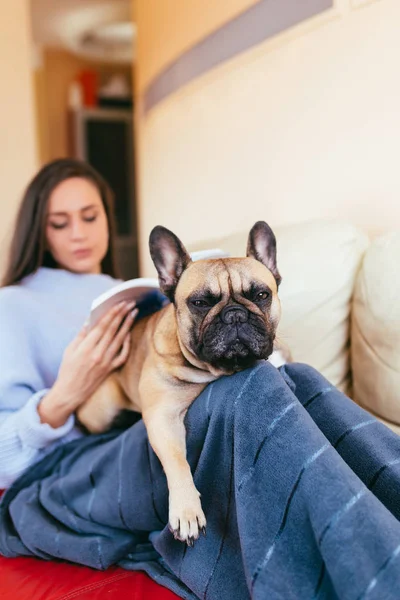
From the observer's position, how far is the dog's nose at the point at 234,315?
920 mm

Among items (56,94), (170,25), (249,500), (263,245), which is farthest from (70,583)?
(56,94)

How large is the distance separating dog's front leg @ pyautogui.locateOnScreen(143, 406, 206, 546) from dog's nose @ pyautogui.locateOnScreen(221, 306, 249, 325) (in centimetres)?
19

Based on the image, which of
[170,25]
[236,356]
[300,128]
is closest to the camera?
[236,356]

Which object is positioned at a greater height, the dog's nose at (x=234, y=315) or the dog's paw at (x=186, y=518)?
the dog's nose at (x=234, y=315)

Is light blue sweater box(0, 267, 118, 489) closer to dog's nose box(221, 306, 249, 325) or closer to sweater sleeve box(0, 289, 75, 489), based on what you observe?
sweater sleeve box(0, 289, 75, 489)

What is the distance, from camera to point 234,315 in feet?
3.03

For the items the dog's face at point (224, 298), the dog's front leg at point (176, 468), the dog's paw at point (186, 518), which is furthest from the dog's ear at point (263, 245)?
the dog's paw at point (186, 518)

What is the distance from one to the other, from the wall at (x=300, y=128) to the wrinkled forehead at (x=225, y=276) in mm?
544

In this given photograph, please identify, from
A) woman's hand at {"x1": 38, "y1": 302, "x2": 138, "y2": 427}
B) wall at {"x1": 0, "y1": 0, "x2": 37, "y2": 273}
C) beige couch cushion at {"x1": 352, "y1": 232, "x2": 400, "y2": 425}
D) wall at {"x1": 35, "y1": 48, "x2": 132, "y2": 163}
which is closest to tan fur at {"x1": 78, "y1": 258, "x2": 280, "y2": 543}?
woman's hand at {"x1": 38, "y1": 302, "x2": 138, "y2": 427}

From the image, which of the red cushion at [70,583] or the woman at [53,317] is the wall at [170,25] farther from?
the red cushion at [70,583]

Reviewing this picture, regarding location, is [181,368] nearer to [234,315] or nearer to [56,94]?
[234,315]

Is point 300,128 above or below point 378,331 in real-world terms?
above

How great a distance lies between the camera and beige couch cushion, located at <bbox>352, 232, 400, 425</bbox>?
1.07 metres

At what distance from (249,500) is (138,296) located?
0.58 meters
